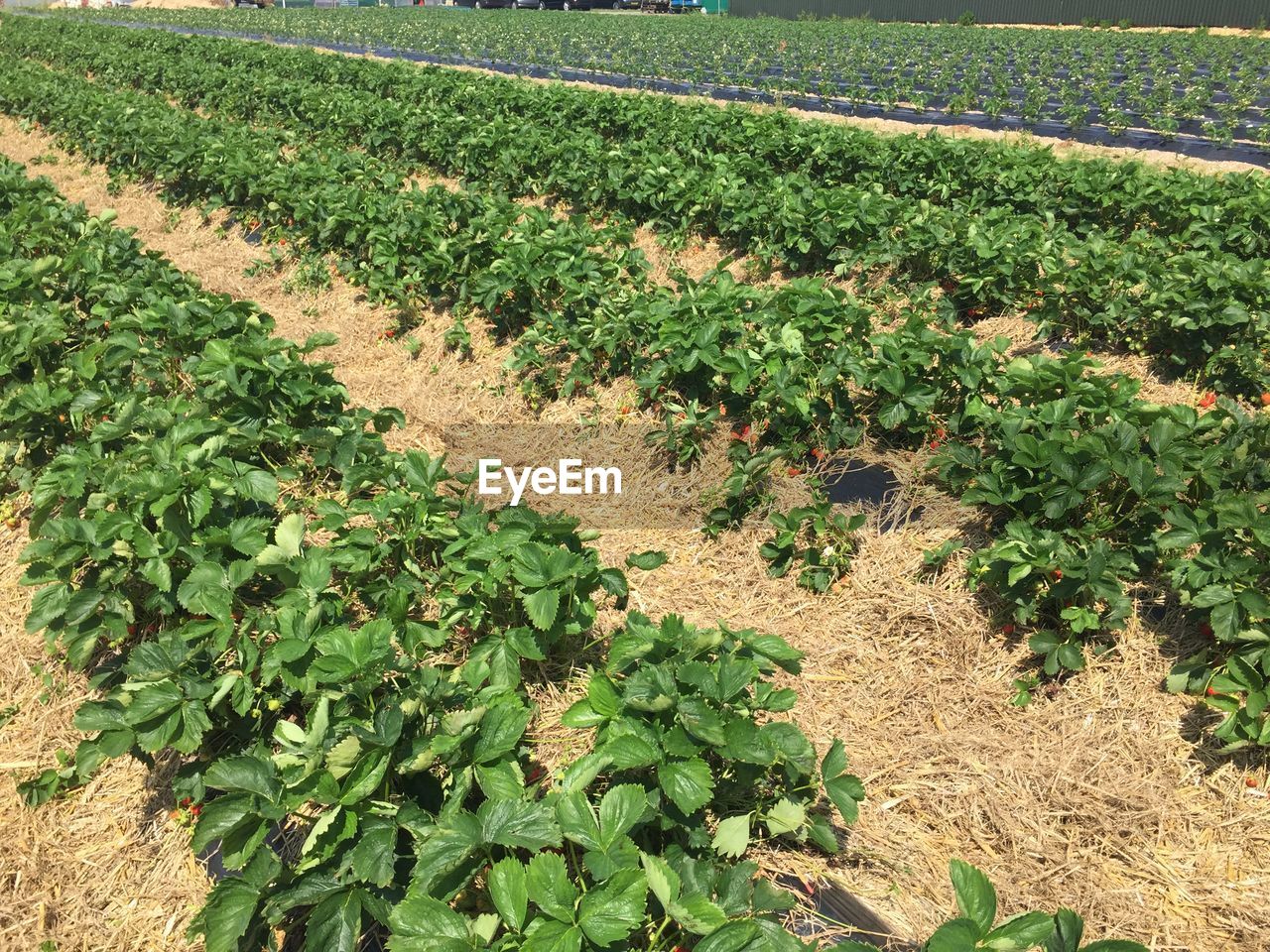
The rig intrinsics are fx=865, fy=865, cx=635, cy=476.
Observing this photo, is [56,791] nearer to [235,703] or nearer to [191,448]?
[235,703]

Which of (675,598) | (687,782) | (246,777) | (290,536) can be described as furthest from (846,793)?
(290,536)

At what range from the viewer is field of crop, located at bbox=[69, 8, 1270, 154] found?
12.9 meters

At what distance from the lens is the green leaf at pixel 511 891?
1.77m

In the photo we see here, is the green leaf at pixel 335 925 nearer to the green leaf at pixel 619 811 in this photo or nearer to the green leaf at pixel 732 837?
the green leaf at pixel 619 811

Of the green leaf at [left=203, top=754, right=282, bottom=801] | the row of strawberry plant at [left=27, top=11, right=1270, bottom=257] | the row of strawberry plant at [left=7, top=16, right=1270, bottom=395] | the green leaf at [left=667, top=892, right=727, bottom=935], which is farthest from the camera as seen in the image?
the row of strawberry plant at [left=27, top=11, right=1270, bottom=257]

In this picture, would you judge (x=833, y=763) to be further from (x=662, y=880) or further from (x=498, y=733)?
(x=498, y=733)

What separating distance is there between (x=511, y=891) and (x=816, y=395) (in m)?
3.11

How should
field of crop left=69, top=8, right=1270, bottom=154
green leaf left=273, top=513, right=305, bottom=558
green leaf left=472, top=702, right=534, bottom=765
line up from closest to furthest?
green leaf left=472, top=702, right=534, bottom=765 → green leaf left=273, top=513, right=305, bottom=558 → field of crop left=69, top=8, right=1270, bottom=154

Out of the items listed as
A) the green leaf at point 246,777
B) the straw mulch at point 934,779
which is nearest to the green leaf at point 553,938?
the green leaf at point 246,777

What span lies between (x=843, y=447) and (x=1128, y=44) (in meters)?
21.5

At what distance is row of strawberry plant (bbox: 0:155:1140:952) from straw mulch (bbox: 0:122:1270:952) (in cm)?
21

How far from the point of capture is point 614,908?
1790 mm

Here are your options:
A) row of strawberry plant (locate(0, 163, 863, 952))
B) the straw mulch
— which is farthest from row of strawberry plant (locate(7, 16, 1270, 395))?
row of strawberry plant (locate(0, 163, 863, 952))

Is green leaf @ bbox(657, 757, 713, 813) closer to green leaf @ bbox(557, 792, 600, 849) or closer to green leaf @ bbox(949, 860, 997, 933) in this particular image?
green leaf @ bbox(557, 792, 600, 849)
